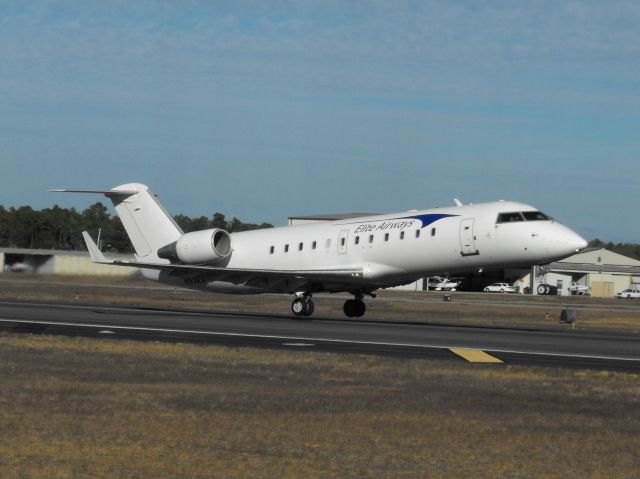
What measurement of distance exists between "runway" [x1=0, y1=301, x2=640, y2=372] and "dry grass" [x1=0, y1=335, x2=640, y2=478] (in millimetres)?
2820

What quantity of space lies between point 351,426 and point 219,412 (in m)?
1.97

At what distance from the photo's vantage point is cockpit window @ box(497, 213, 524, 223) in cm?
3350

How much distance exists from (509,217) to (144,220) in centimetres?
1754

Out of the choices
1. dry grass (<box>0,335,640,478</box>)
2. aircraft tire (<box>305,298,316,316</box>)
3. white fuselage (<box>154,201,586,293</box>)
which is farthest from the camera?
aircraft tire (<box>305,298,316,316</box>)

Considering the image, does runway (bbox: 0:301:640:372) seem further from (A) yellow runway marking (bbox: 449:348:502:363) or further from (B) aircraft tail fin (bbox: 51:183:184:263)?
(B) aircraft tail fin (bbox: 51:183:184:263)

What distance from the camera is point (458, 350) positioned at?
77.6 ft

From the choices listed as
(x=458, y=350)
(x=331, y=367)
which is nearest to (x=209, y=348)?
(x=331, y=367)

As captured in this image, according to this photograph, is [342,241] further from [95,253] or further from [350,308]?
[95,253]

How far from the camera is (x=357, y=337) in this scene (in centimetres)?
2709

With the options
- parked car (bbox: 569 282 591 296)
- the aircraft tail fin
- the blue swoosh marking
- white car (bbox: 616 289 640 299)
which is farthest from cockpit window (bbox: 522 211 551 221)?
parked car (bbox: 569 282 591 296)

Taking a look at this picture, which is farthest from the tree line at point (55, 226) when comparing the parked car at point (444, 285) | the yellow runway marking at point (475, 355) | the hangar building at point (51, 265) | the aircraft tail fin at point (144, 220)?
the yellow runway marking at point (475, 355)

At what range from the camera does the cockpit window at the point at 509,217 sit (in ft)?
110

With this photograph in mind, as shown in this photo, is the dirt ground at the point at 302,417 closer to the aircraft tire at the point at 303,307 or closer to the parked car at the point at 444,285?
the aircraft tire at the point at 303,307

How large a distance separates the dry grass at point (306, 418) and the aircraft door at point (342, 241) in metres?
17.4
